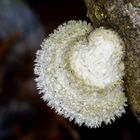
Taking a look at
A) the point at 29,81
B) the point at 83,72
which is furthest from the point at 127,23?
the point at 29,81

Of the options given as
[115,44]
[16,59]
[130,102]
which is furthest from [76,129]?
[115,44]

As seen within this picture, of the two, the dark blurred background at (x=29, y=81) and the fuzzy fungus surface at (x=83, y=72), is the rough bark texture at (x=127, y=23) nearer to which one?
the fuzzy fungus surface at (x=83, y=72)

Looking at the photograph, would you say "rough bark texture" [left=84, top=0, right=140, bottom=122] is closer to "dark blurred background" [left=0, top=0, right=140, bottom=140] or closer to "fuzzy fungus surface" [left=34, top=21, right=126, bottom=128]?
"fuzzy fungus surface" [left=34, top=21, right=126, bottom=128]

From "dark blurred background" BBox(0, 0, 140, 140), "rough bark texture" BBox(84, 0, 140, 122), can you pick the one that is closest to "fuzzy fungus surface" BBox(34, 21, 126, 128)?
"rough bark texture" BBox(84, 0, 140, 122)

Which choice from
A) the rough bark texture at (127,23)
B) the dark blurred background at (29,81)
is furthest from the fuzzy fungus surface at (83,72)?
the dark blurred background at (29,81)

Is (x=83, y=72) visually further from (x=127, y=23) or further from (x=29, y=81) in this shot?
(x=29, y=81)

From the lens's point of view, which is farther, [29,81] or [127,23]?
[29,81]

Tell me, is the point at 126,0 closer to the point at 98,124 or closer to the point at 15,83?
the point at 98,124
